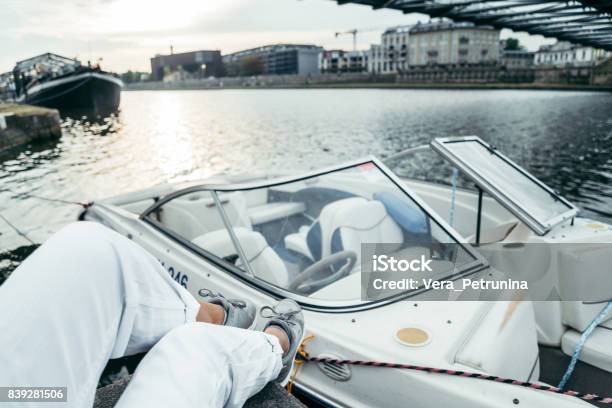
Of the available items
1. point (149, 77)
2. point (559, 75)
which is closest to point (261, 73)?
point (149, 77)

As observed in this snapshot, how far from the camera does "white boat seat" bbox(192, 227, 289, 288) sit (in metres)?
3.00

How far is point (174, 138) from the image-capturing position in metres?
22.5

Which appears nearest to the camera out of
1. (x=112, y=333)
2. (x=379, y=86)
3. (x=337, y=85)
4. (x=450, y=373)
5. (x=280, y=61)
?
(x=112, y=333)

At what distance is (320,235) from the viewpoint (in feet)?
10.3

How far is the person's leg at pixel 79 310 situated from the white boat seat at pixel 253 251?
54.2 inches

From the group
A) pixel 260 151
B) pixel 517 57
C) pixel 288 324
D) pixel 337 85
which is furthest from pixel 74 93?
pixel 517 57

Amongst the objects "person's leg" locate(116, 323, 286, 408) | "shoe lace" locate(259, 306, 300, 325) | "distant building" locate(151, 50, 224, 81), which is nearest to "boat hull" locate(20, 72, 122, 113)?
"shoe lace" locate(259, 306, 300, 325)

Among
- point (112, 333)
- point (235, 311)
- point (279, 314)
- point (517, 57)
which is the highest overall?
point (517, 57)

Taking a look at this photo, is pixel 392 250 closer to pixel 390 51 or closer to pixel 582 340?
pixel 582 340

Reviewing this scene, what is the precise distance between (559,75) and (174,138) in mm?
68721

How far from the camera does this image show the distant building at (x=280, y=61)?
140 metres

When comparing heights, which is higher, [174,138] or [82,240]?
[82,240]

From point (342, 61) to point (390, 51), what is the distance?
716 inches

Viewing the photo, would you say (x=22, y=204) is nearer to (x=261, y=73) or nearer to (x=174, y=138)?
(x=174, y=138)
